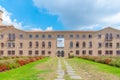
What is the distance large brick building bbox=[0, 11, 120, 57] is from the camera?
226 ft

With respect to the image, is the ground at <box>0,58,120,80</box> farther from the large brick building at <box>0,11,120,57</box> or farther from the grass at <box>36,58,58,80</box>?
the large brick building at <box>0,11,120,57</box>

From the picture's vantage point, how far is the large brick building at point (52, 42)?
68.9 m

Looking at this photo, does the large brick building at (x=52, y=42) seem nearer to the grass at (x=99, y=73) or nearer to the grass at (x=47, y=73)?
the grass at (x=47, y=73)

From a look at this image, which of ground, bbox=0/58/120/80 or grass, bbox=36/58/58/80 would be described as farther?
grass, bbox=36/58/58/80

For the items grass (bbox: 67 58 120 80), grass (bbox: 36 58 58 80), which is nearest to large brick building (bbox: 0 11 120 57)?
grass (bbox: 36 58 58 80)

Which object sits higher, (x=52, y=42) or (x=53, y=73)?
(x=52, y=42)

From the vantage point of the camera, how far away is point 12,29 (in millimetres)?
70250

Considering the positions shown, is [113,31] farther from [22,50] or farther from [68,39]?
[22,50]

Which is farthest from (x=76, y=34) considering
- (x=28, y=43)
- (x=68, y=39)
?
(x=28, y=43)

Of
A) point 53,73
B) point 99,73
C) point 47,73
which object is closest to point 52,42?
point 47,73

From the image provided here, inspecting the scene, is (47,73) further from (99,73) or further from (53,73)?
(99,73)

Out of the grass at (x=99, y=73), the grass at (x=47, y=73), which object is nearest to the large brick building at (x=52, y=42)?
the grass at (x=47, y=73)

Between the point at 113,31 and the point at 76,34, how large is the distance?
496 inches

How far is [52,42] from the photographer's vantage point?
7012 centimetres
